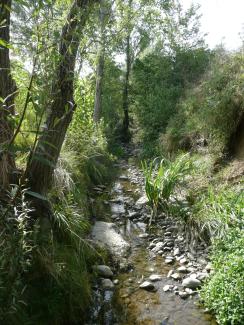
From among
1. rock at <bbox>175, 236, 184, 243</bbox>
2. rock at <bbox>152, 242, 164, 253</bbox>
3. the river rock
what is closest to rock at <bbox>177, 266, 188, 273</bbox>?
the river rock

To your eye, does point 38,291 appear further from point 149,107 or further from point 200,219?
point 149,107

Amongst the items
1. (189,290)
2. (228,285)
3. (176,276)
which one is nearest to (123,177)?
(176,276)

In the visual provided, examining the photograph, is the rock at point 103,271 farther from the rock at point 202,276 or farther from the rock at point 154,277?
the rock at point 202,276

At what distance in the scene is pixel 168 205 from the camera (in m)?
5.39

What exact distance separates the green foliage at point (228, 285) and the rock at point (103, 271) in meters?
1.09

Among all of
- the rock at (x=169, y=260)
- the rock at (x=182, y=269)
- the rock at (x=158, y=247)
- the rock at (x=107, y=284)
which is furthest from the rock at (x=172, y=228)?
the rock at (x=107, y=284)

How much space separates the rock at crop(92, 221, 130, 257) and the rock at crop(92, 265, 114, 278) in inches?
17.9

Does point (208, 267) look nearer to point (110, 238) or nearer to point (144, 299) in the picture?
point (144, 299)

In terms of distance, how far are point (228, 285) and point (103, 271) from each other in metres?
1.47

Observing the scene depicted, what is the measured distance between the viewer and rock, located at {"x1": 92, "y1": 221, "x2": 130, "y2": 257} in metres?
4.32

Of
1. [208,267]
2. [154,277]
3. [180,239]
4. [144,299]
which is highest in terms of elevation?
[180,239]

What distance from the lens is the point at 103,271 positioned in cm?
373

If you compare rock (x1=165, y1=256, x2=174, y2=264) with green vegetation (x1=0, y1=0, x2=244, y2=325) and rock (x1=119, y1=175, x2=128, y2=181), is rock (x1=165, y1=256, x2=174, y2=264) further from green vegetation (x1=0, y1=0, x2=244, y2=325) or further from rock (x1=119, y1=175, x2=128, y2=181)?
rock (x1=119, y1=175, x2=128, y2=181)


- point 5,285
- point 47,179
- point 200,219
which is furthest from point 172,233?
point 5,285
